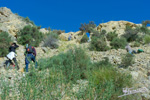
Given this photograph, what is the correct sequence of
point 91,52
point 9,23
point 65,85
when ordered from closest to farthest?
point 65,85 < point 91,52 < point 9,23

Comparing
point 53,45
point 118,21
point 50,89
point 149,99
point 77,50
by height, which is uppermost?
point 118,21

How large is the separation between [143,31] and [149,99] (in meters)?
16.3

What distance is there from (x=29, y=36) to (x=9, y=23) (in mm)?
4041

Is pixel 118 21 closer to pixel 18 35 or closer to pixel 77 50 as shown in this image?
pixel 18 35

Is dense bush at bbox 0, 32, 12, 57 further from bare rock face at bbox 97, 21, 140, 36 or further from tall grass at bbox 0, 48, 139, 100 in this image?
bare rock face at bbox 97, 21, 140, 36

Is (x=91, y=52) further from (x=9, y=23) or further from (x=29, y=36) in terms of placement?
(x=9, y=23)

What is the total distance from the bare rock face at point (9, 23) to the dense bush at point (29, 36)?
0.76 metres

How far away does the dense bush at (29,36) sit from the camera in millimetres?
14000

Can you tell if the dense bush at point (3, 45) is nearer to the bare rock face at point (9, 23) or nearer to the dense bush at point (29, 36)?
the dense bush at point (29, 36)

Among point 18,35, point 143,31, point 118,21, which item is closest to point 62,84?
point 18,35

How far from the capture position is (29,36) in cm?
1448

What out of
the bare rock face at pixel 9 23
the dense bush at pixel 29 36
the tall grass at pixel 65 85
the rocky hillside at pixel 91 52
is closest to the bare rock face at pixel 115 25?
the rocky hillside at pixel 91 52

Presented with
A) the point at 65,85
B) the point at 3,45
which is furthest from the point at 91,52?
the point at 65,85

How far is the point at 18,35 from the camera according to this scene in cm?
1515
